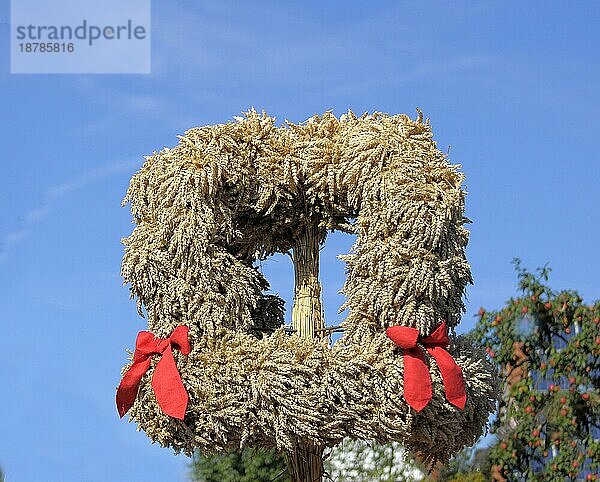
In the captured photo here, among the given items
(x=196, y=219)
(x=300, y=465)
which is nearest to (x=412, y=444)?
(x=300, y=465)

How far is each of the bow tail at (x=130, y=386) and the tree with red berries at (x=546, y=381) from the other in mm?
4587

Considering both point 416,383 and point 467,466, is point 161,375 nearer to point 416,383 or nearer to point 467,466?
point 416,383

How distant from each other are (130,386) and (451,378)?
1.36 meters

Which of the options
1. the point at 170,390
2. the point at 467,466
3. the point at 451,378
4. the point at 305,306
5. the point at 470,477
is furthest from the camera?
the point at 467,466

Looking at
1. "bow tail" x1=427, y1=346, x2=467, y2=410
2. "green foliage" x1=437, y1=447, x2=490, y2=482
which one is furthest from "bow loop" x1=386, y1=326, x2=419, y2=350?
"green foliage" x1=437, y1=447, x2=490, y2=482

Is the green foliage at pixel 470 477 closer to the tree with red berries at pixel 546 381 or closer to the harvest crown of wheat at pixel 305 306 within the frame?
the tree with red berries at pixel 546 381

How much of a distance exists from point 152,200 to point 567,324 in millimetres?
Result: 5092

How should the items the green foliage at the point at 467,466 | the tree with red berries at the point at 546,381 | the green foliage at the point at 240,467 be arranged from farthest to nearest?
1. the green foliage at the point at 467,466
2. the green foliage at the point at 240,467
3. the tree with red berries at the point at 546,381

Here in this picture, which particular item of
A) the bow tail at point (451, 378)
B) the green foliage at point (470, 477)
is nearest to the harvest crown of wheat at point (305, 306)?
the bow tail at point (451, 378)

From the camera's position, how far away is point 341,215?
450 cm

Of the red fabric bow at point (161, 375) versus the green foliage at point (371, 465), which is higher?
the green foliage at point (371, 465)

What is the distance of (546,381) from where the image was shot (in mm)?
8383

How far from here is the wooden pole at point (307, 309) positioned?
173 inches

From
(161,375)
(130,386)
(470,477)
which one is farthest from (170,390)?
(470,477)
